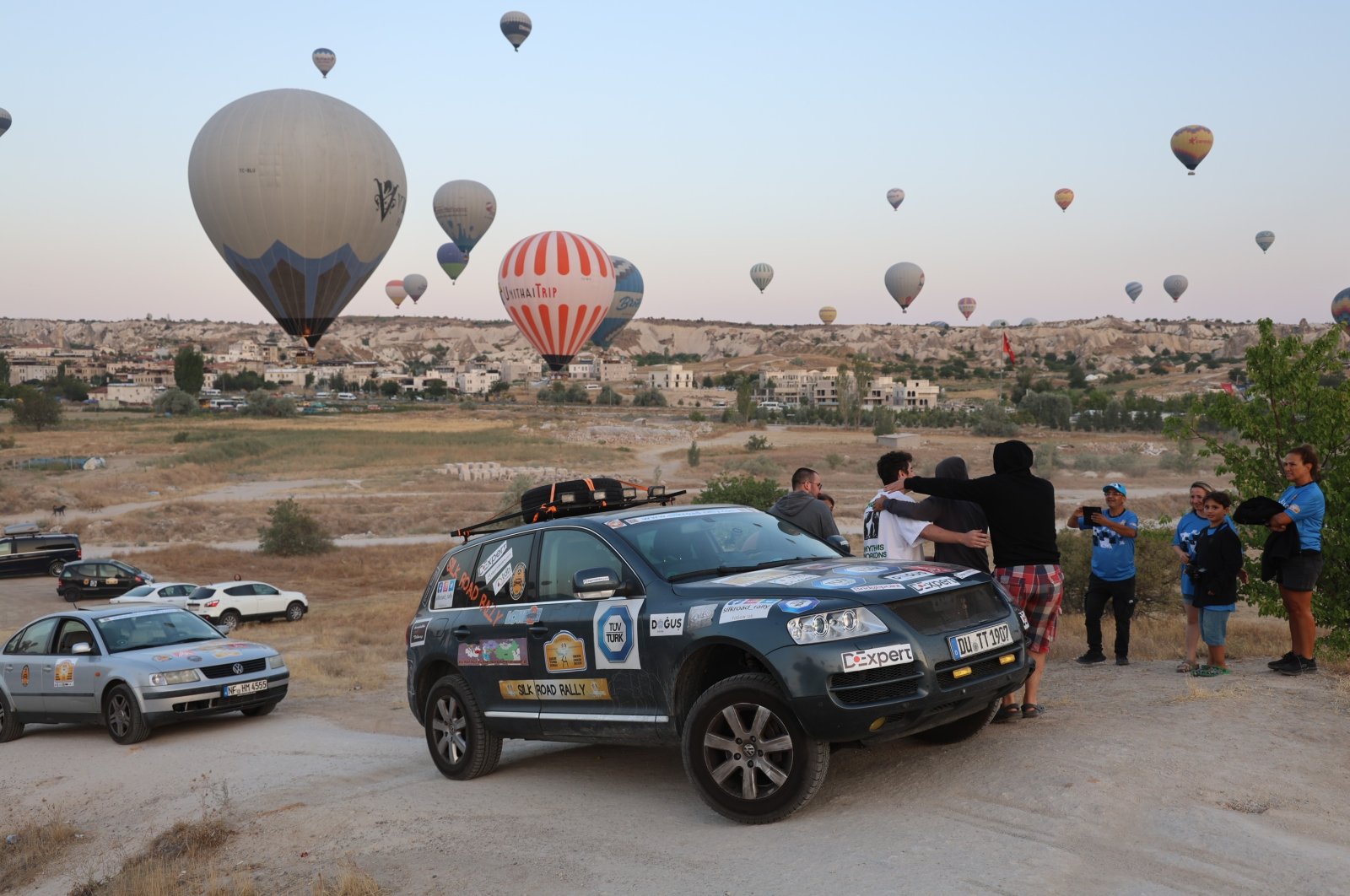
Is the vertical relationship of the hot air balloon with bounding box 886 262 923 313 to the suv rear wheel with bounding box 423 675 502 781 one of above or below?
above

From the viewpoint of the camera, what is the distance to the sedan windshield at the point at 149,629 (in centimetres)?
1228

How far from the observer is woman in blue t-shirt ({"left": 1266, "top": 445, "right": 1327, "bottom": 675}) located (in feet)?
29.2

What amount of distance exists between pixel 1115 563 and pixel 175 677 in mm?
9358

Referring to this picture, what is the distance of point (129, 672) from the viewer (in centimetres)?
1162

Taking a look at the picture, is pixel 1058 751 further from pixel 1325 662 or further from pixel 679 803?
pixel 1325 662

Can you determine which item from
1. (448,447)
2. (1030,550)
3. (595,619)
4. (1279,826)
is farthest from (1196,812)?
(448,447)

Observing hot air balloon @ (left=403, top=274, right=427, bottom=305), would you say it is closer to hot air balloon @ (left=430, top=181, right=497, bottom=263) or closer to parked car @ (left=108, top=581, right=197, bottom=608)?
Result: hot air balloon @ (left=430, top=181, right=497, bottom=263)

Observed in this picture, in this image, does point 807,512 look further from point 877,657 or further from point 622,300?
point 622,300

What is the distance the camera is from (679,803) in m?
6.73

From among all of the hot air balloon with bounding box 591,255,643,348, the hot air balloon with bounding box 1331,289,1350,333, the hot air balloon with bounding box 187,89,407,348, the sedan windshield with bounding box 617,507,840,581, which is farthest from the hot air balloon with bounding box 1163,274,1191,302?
the sedan windshield with bounding box 617,507,840,581

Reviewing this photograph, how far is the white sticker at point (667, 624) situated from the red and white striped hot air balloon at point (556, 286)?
50521 millimetres

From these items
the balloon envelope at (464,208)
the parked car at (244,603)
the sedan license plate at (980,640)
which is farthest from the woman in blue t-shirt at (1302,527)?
the balloon envelope at (464,208)

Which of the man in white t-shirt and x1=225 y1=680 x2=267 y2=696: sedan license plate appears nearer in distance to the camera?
the man in white t-shirt

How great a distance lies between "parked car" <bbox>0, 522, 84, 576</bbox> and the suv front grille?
3697 cm
